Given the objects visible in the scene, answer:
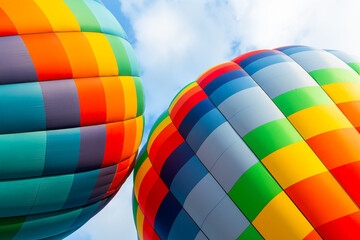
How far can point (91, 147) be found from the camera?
16.5ft

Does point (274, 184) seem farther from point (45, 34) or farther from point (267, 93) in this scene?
point (45, 34)

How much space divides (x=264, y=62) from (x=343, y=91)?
1099mm

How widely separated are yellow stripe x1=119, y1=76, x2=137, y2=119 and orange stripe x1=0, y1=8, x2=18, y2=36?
1.57m

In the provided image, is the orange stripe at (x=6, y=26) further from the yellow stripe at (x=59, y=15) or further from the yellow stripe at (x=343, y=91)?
the yellow stripe at (x=343, y=91)

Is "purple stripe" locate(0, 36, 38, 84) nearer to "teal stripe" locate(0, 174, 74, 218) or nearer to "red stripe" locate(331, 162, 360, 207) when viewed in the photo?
"teal stripe" locate(0, 174, 74, 218)

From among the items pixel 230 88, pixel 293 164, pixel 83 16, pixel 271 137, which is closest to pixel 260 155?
pixel 271 137

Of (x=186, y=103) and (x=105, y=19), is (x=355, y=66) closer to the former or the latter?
(x=186, y=103)

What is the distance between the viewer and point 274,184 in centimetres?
432

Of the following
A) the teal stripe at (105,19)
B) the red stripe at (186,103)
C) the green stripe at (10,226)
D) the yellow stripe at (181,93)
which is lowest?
the green stripe at (10,226)

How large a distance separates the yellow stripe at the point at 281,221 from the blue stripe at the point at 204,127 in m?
1.17

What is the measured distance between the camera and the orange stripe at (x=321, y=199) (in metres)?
4.03

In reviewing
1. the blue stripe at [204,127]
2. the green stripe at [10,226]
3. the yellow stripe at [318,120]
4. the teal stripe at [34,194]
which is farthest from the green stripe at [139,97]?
the yellow stripe at [318,120]

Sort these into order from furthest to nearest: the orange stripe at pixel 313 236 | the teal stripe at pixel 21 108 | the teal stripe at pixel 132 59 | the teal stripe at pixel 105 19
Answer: the teal stripe at pixel 132 59, the teal stripe at pixel 105 19, the teal stripe at pixel 21 108, the orange stripe at pixel 313 236

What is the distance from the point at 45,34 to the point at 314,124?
3264 mm
